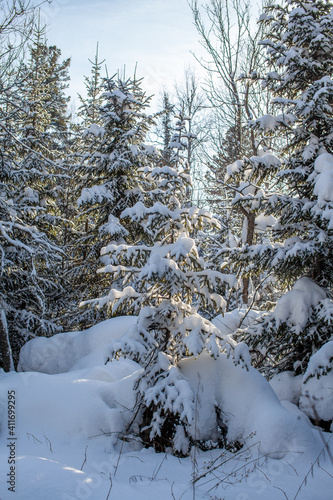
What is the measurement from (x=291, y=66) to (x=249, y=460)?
6949mm

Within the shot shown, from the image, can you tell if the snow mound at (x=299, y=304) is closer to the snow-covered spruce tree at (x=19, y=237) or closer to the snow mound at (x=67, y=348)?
the snow mound at (x=67, y=348)

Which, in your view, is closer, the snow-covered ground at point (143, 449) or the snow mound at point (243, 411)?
the snow-covered ground at point (143, 449)

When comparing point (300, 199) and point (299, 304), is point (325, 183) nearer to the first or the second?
point (300, 199)

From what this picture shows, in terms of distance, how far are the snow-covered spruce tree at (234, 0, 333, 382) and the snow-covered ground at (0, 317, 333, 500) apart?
3.28 ft

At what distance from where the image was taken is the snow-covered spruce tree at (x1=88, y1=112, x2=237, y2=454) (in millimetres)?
4543

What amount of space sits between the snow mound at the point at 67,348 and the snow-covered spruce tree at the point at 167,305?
3455 mm

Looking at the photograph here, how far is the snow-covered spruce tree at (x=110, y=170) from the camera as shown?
440 inches

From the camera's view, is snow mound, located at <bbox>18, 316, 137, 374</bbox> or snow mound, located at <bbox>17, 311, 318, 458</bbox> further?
snow mound, located at <bbox>18, 316, 137, 374</bbox>

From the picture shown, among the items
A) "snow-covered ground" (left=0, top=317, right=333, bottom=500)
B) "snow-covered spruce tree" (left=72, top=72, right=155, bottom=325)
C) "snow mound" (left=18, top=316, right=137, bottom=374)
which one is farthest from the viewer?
"snow-covered spruce tree" (left=72, top=72, right=155, bottom=325)

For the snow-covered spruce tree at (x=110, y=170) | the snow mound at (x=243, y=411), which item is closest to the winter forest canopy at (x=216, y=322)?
the snow mound at (x=243, y=411)

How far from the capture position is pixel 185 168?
17.5 ft

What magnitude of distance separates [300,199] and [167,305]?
11.0 feet

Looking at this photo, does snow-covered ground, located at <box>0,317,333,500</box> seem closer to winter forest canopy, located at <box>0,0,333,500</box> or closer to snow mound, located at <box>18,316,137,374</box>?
winter forest canopy, located at <box>0,0,333,500</box>

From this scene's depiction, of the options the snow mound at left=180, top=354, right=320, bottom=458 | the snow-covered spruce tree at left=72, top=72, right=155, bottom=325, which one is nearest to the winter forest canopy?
the snow mound at left=180, top=354, right=320, bottom=458
